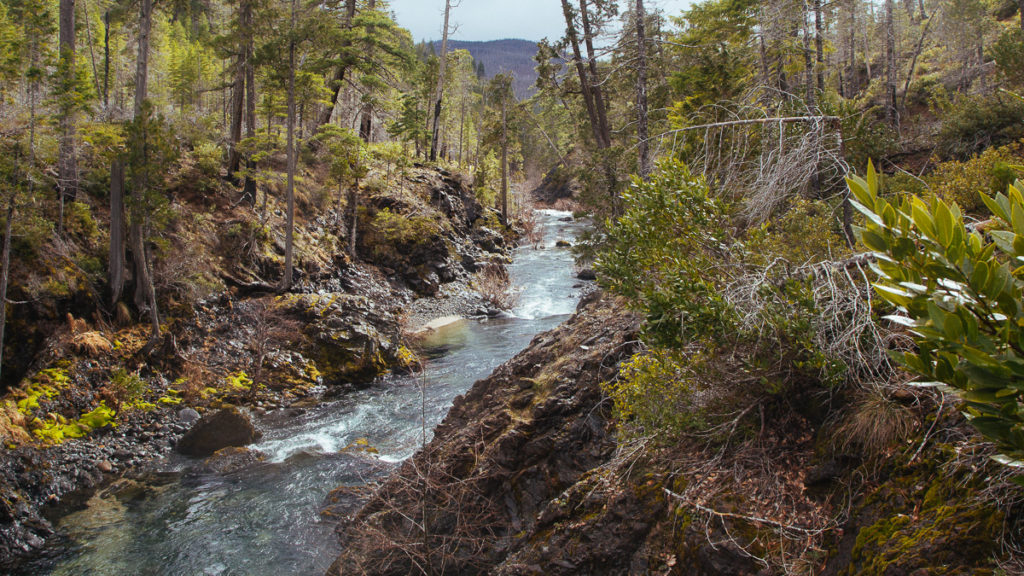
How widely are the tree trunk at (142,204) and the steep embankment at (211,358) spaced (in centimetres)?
67

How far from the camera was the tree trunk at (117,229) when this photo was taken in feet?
42.1

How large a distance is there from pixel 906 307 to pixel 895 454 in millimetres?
2462

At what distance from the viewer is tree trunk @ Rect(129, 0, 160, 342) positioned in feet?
41.4

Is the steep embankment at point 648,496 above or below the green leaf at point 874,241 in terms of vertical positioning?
below

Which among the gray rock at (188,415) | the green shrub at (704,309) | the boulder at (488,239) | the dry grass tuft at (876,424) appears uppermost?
the boulder at (488,239)

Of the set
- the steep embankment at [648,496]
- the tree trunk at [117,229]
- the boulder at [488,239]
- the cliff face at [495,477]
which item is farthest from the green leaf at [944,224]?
the boulder at [488,239]

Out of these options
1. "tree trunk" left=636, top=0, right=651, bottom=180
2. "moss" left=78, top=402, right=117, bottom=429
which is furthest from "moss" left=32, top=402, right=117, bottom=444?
"tree trunk" left=636, top=0, right=651, bottom=180

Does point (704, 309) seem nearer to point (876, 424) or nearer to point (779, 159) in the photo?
point (876, 424)

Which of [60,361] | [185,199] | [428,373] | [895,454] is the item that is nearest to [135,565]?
[60,361]

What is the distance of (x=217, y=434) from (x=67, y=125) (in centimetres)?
752

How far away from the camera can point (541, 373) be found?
26.8 ft

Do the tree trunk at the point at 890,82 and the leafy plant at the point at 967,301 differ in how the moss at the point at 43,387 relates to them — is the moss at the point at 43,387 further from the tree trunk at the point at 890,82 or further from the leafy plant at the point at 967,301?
the tree trunk at the point at 890,82

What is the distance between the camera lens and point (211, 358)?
1379 centimetres

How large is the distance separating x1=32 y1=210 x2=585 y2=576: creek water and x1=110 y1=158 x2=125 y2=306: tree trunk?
488 centimetres
